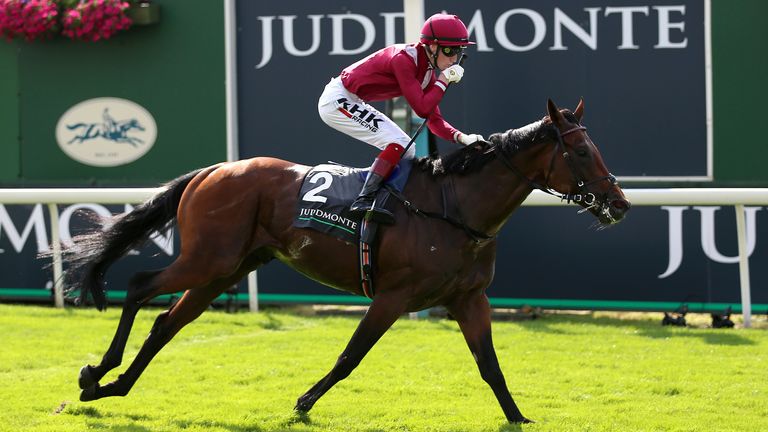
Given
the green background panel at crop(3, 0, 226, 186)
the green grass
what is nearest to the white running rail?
the green grass

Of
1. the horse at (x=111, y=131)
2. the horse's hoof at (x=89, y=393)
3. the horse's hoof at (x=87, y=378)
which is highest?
the horse at (x=111, y=131)

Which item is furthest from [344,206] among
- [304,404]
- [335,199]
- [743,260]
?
[743,260]

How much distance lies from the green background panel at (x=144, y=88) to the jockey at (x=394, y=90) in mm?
3455

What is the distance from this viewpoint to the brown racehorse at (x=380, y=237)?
5.22m

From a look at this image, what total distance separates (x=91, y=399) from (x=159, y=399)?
0.37 m

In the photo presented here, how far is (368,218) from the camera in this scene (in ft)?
17.7

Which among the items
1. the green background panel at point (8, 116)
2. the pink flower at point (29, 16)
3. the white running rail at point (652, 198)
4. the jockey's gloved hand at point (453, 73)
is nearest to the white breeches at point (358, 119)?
the jockey's gloved hand at point (453, 73)

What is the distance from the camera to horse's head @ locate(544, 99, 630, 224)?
5.05 metres

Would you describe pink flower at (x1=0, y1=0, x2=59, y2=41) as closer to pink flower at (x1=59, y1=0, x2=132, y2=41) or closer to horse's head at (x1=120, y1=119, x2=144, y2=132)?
pink flower at (x1=59, y1=0, x2=132, y2=41)

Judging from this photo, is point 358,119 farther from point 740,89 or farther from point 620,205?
point 740,89

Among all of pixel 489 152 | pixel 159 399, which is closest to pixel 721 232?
pixel 489 152

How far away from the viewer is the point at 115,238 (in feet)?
19.5

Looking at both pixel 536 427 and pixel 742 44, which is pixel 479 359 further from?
pixel 742 44

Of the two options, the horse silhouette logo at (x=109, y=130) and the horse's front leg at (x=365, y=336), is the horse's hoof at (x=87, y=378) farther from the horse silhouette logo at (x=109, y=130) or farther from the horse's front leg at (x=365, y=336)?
the horse silhouette logo at (x=109, y=130)
